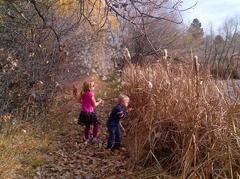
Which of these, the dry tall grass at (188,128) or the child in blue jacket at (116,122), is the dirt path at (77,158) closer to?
the child in blue jacket at (116,122)

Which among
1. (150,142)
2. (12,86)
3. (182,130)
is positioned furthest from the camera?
(12,86)

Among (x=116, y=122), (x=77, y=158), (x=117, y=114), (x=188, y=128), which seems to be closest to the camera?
(x=188, y=128)

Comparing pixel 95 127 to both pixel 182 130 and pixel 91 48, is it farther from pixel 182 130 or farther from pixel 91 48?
pixel 91 48

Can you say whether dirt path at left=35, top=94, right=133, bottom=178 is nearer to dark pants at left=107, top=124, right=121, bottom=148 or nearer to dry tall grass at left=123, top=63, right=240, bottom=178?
dark pants at left=107, top=124, right=121, bottom=148

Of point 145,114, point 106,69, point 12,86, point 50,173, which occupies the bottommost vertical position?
point 50,173

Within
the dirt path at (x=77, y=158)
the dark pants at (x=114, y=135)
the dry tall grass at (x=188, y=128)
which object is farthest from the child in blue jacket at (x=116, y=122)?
the dry tall grass at (x=188, y=128)

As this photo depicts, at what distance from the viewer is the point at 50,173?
629 cm

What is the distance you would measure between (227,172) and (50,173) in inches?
107

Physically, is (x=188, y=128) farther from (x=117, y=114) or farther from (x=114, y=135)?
(x=114, y=135)

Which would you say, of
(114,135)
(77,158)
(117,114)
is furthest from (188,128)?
(77,158)

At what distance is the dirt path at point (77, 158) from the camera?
6352mm

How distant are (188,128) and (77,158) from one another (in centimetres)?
224

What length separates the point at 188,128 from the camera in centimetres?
609

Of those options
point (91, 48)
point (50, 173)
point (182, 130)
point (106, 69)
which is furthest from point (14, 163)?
point (106, 69)
